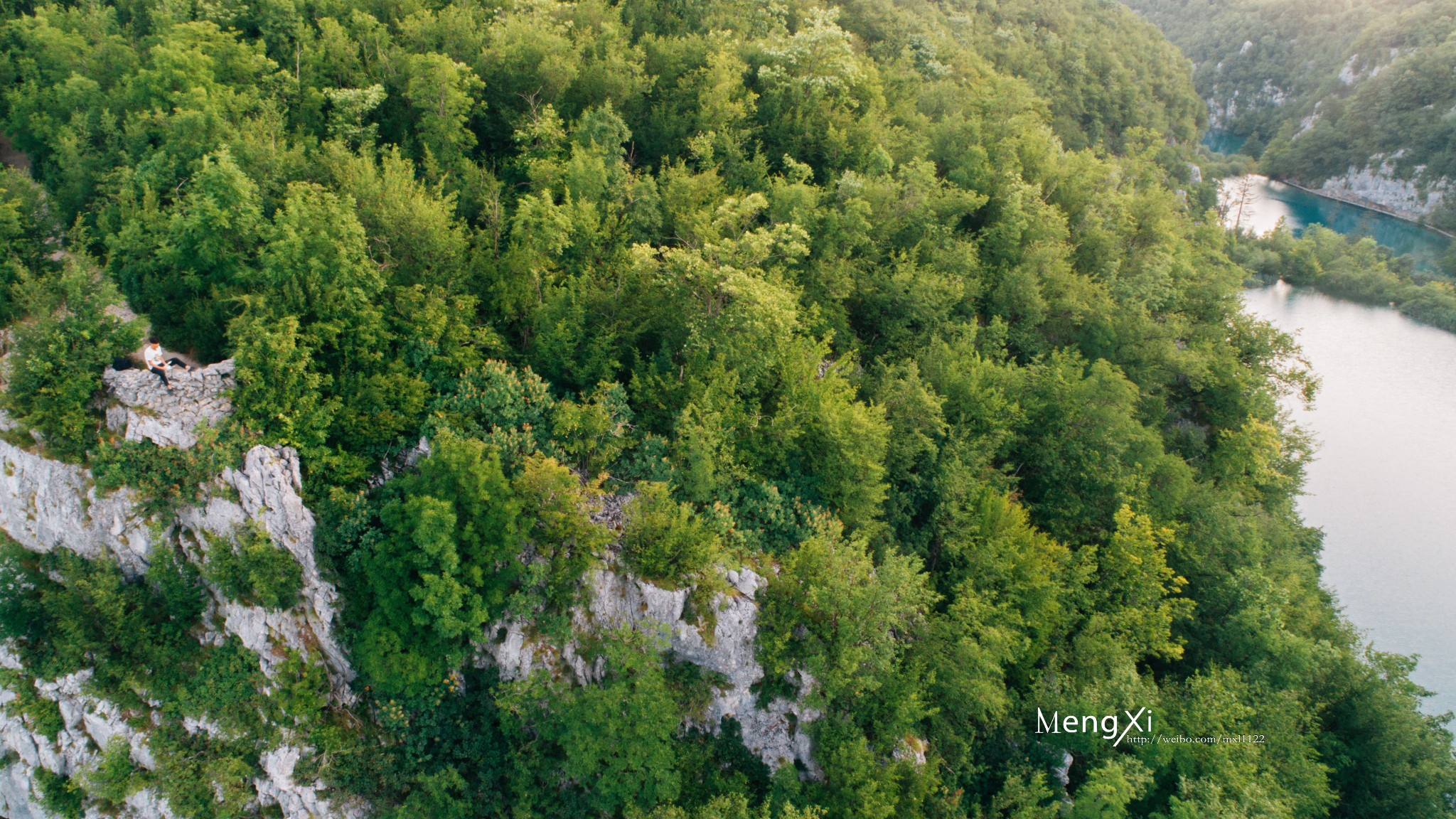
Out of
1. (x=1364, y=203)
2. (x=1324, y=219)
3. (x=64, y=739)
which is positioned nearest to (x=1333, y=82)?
(x=1364, y=203)

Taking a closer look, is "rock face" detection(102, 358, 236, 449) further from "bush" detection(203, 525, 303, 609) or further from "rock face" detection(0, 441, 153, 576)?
"bush" detection(203, 525, 303, 609)

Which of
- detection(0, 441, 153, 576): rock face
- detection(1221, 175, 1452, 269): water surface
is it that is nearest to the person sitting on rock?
detection(0, 441, 153, 576): rock face

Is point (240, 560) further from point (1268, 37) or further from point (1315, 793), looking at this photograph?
point (1268, 37)

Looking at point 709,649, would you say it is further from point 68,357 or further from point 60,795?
point 68,357

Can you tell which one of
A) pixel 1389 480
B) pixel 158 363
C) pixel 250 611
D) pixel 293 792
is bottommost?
pixel 1389 480

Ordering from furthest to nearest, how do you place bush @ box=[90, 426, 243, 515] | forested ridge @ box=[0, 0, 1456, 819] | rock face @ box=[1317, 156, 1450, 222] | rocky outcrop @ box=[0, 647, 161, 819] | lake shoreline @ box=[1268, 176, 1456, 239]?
rock face @ box=[1317, 156, 1450, 222] < lake shoreline @ box=[1268, 176, 1456, 239] < rocky outcrop @ box=[0, 647, 161, 819] < forested ridge @ box=[0, 0, 1456, 819] < bush @ box=[90, 426, 243, 515]

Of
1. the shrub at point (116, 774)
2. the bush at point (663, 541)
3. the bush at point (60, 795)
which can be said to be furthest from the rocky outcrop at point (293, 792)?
the bush at point (663, 541)

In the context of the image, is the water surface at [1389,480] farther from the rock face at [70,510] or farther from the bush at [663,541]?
the rock face at [70,510]
